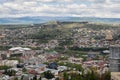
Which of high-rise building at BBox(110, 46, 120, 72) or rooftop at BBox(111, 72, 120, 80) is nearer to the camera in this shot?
rooftop at BBox(111, 72, 120, 80)

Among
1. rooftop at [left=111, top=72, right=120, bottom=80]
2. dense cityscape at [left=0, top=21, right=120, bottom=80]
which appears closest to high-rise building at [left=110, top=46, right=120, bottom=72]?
dense cityscape at [left=0, top=21, right=120, bottom=80]

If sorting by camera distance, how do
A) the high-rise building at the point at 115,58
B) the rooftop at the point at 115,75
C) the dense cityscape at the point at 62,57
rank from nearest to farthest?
the rooftop at the point at 115,75 → the high-rise building at the point at 115,58 → the dense cityscape at the point at 62,57

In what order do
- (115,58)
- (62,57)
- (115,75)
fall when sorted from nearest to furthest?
(115,75) → (115,58) → (62,57)

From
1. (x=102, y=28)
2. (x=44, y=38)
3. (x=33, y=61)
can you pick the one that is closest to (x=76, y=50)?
(x=33, y=61)

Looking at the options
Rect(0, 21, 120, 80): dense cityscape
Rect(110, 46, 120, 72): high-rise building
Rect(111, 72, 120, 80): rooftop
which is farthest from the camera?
Rect(0, 21, 120, 80): dense cityscape

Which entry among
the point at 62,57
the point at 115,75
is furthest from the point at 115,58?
the point at 62,57

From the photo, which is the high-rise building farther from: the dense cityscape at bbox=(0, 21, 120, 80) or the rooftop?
the rooftop

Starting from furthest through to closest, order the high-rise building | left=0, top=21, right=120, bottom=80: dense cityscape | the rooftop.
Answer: left=0, top=21, right=120, bottom=80: dense cityscape < the high-rise building < the rooftop

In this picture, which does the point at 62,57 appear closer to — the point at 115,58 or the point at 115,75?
the point at 115,58

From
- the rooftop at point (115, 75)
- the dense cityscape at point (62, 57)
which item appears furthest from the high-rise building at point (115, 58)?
the rooftop at point (115, 75)

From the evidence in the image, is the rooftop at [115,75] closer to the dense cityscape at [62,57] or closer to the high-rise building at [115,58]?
the dense cityscape at [62,57]

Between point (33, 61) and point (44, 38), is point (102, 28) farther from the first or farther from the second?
point (33, 61)

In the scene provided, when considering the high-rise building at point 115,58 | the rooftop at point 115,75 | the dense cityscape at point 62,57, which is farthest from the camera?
the dense cityscape at point 62,57
